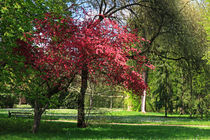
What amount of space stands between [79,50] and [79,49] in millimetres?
77

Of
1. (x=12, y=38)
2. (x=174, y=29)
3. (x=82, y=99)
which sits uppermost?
(x=174, y=29)

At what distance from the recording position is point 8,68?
423 inches

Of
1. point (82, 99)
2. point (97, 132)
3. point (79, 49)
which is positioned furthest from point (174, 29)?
point (79, 49)

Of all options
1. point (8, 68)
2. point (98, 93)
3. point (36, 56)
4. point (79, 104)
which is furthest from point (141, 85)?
point (8, 68)

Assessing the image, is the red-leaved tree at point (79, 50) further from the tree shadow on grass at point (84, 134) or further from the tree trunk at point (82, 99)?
the tree shadow on grass at point (84, 134)

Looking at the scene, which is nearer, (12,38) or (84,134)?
(12,38)

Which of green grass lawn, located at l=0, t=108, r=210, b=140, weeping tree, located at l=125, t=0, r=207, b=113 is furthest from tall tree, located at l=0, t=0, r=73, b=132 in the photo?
weeping tree, located at l=125, t=0, r=207, b=113

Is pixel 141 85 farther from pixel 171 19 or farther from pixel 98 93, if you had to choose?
pixel 171 19

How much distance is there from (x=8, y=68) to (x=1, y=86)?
0.89m

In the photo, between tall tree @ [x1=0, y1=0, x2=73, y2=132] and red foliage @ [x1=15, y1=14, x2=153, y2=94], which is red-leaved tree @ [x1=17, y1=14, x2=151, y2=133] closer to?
red foliage @ [x1=15, y1=14, x2=153, y2=94]

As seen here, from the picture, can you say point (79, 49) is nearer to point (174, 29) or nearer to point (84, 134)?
point (84, 134)

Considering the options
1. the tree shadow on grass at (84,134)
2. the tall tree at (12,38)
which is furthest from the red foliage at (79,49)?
the tree shadow on grass at (84,134)

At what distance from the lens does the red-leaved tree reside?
9852 millimetres

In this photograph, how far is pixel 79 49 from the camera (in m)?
9.88
